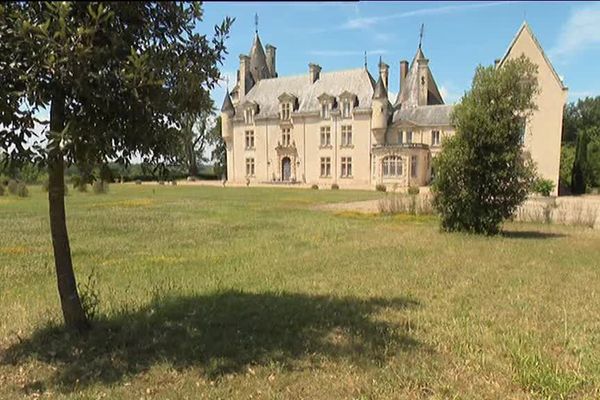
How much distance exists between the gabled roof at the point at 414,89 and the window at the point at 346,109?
19.7 feet

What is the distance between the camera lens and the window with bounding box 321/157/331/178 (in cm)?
5594

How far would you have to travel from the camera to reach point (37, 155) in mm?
3646

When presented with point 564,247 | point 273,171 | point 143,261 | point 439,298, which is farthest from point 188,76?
point 273,171

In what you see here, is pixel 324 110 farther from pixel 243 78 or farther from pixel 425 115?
pixel 243 78

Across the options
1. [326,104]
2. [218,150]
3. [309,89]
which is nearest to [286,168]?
[326,104]

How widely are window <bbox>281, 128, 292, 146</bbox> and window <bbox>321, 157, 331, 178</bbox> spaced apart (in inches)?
209

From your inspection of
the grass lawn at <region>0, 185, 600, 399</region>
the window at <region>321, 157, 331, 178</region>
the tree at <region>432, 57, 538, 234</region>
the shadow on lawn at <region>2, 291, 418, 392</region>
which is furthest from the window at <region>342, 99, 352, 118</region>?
the shadow on lawn at <region>2, 291, 418, 392</region>

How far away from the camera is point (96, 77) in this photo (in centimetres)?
361

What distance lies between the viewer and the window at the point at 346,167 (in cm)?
5444

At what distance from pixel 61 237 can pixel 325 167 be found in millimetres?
52035

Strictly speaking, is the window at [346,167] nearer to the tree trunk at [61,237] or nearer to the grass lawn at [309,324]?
the grass lawn at [309,324]

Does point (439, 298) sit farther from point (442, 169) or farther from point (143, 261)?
point (442, 169)

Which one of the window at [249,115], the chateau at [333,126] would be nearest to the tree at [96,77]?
the chateau at [333,126]

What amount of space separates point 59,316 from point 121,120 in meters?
3.02
